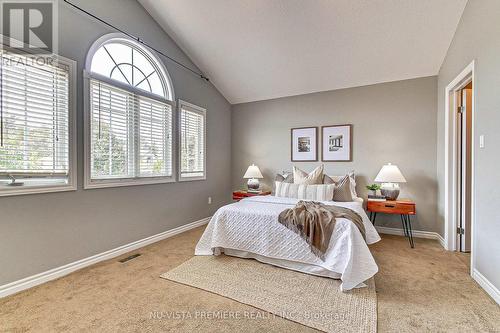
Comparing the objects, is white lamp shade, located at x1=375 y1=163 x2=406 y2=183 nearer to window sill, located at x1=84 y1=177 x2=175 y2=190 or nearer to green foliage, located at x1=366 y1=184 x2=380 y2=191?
green foliage, located at x1=366 y1=184 x2=380 y2=191

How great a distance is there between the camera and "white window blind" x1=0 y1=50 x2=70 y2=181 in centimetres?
198

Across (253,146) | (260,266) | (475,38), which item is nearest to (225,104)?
(253,146)

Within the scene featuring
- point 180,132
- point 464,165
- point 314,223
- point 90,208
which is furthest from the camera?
point 180,132

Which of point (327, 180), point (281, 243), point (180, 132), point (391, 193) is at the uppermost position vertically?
point (180, 132)

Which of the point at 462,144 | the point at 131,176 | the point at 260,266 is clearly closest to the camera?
the point at 260,266

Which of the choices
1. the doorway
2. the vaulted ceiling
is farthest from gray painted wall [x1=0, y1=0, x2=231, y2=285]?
the doorway

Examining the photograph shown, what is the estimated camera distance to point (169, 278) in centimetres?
222

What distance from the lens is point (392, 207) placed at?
3.18 meters

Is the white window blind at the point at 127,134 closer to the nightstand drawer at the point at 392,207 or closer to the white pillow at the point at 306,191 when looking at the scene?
the white pillow at the point at 306,191

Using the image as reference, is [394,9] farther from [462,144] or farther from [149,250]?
[149,250]

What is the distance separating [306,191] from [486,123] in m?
2.02

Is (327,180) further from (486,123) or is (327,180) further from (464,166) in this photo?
(486,123)

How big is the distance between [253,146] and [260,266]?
9.28 feet

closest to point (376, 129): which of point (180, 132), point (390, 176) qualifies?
point (390, 176)
